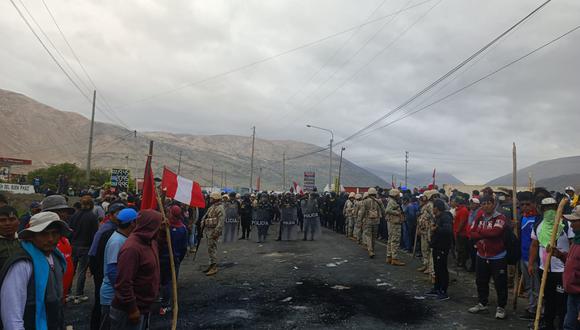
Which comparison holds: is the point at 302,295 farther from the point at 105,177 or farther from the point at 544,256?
the point at 105,177

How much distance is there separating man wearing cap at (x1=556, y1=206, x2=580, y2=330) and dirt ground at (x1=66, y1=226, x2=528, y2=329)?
162 cm

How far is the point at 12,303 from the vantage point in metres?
2.63

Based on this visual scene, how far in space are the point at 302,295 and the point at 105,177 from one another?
58062 millimetres

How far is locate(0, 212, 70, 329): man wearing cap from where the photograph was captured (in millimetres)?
2641

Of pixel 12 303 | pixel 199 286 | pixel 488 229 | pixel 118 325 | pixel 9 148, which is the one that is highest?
pixel 9 148

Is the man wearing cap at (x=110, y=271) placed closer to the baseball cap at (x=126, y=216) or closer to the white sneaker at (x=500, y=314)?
the baseball cap at (x=126, y=216)

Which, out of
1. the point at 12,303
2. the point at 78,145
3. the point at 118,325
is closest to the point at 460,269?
the point at 118,325

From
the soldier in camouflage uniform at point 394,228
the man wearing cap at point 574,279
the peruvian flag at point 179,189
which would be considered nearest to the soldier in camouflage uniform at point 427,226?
the soldier in camouflage uniform at point 394,228

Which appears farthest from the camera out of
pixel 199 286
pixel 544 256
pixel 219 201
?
pixel 219 201

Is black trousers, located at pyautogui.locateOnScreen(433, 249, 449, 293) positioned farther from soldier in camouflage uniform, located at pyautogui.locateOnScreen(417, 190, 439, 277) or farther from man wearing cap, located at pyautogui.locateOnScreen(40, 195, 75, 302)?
man wearing cap, located at pyautogui.locateOnScreen(40, 195, 75, 302)

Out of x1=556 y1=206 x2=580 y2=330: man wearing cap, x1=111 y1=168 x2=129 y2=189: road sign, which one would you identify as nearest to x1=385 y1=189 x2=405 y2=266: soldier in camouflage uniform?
x1=556 y1=206 x2=580 y2=330: man wearing cap

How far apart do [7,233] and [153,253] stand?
1.29 m

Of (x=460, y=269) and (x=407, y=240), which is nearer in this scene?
(x=460, y=269)

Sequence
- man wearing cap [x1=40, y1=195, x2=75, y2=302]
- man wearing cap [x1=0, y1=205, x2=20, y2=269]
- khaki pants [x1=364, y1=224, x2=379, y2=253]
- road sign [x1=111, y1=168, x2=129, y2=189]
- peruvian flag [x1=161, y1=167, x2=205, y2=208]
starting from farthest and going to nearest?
road sign [x1=111, y1=168, x2=129, y2=189], khaki pants [x1=364, y1=224, x2=379, y2=253], peruvian flag [x1=161, y1=167, x2=205, y2=208], man wearing cap [x1=40, y1=195, x2=75, y2=302], man wearing cap [x1=0, y1=205, x2=20, y2=269]
